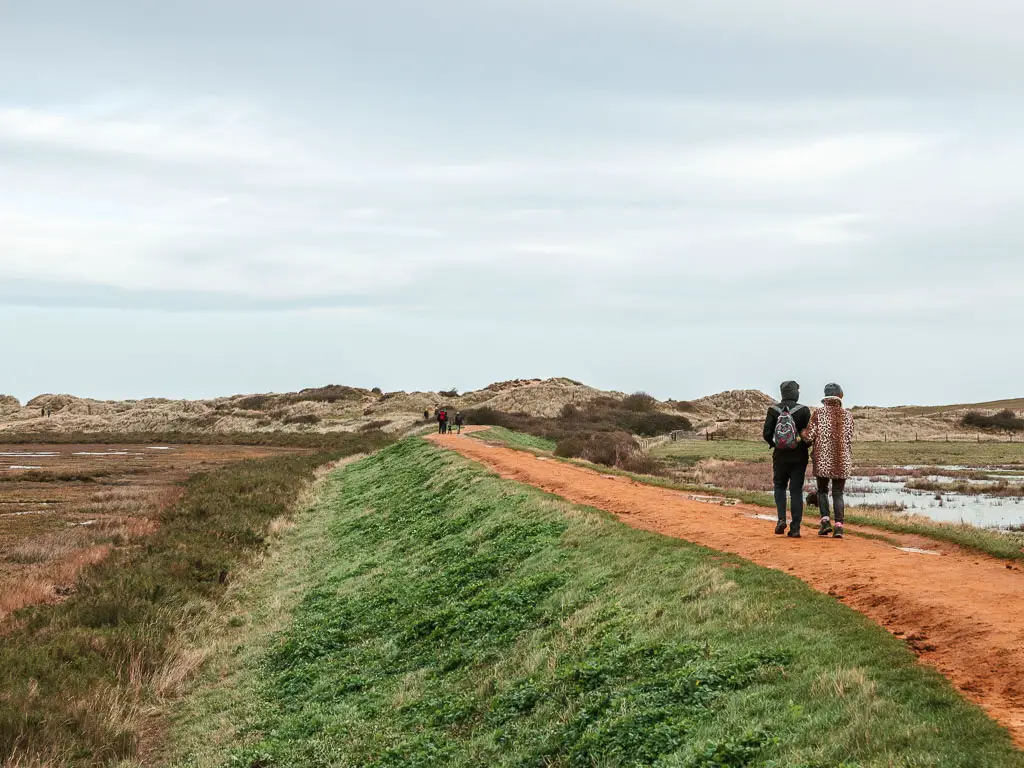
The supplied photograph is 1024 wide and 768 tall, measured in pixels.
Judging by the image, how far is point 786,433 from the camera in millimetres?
13953

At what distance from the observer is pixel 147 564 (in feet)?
65.1

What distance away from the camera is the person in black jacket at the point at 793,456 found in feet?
46.0

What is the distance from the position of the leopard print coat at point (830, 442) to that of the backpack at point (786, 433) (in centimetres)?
22

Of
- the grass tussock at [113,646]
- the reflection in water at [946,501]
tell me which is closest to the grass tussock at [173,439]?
the reflection in water at [946,501]

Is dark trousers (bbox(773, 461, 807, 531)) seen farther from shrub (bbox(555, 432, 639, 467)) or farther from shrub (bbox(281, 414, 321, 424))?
shrub (bbox(281, 414, 321, 424))

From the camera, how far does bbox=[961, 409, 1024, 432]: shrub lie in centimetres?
9325

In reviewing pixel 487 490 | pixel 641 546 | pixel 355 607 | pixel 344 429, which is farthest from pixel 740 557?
pixel 344 429

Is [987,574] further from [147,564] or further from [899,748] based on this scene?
[147,564]

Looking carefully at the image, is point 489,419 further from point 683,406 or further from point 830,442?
point 830,442

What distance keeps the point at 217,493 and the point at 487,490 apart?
14801 mm

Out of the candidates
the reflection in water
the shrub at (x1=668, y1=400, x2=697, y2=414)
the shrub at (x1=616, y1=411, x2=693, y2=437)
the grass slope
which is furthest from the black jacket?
the shrub at (x1=668, y1=400, x2=697, y2=414)

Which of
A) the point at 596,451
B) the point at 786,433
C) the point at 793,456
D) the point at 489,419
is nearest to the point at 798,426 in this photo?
the point at 786,433

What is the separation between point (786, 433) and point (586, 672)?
246 inches

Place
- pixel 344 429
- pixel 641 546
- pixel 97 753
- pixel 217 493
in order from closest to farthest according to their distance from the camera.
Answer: pixel 97 753 < pixel 641 546 < pixel 217 493 < pixel 344 429
